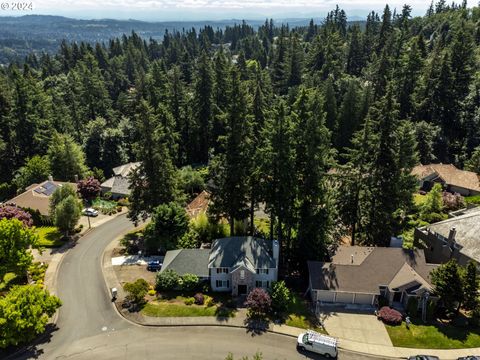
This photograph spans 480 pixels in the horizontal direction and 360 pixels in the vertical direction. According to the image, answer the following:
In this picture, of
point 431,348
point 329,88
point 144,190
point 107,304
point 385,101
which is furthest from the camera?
point 329,88

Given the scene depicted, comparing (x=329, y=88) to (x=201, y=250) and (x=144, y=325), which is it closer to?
(x=201, y=250)

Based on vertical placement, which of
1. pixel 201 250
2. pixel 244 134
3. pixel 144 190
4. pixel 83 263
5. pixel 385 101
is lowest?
pixel 83 263

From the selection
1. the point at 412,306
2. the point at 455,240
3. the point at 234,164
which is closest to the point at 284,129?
the point at 234,164

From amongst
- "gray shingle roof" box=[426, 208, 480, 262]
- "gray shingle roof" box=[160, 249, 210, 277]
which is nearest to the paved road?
"gray shingle roof" box=[160, 249, 210, 277]

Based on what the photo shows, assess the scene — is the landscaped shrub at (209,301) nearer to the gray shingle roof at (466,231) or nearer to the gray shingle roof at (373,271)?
the gray shingle roof at (373,271)

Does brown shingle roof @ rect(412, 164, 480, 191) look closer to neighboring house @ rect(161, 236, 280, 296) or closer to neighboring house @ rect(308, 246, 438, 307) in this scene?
neighboring house @ rect(308, 246, 438, 307)

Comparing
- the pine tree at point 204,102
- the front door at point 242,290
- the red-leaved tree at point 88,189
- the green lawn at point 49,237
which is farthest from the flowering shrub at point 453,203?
the red-leaved tree at point 88,189

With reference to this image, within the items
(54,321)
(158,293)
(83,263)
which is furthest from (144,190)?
(54,321)
